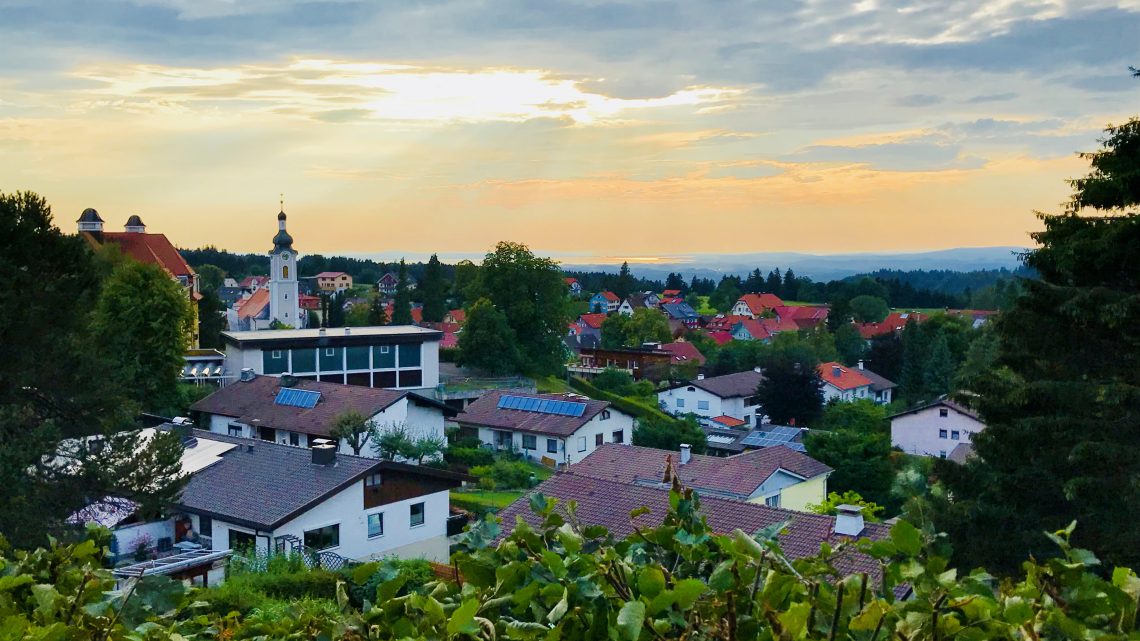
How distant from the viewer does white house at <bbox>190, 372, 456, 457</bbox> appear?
3212 cm

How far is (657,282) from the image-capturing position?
17062 centimetres

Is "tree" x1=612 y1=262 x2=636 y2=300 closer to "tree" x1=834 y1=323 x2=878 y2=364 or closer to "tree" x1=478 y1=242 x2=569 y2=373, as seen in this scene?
"tree" x1=834 y1=323 x2=878 y2=364

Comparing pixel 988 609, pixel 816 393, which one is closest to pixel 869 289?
pixel 816 393

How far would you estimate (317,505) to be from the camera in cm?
1870

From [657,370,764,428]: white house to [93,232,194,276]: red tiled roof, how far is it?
31305mm

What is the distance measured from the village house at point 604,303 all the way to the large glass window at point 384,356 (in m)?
74.3

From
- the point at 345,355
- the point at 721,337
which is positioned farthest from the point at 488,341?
the point at 721,337

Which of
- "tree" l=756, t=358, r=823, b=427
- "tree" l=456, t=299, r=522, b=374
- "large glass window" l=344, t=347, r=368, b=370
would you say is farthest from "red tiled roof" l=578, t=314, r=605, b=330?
"large glass window" l=344, t=347, r=368, b=370

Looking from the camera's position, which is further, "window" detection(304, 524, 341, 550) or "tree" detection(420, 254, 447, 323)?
"tree" detection(420, 254, 447, 323)

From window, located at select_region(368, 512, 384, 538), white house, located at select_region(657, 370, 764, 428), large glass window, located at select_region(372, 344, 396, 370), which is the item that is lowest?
white house, located at select_region(657, 370, 764, 428)

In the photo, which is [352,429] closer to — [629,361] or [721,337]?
[629,361]

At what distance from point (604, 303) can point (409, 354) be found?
77151 mm

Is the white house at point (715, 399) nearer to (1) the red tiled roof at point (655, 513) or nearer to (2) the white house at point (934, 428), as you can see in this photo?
(2) the white house at point (934, 428)

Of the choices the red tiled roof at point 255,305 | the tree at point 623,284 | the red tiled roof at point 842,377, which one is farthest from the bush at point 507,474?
the tree at point 623,284
